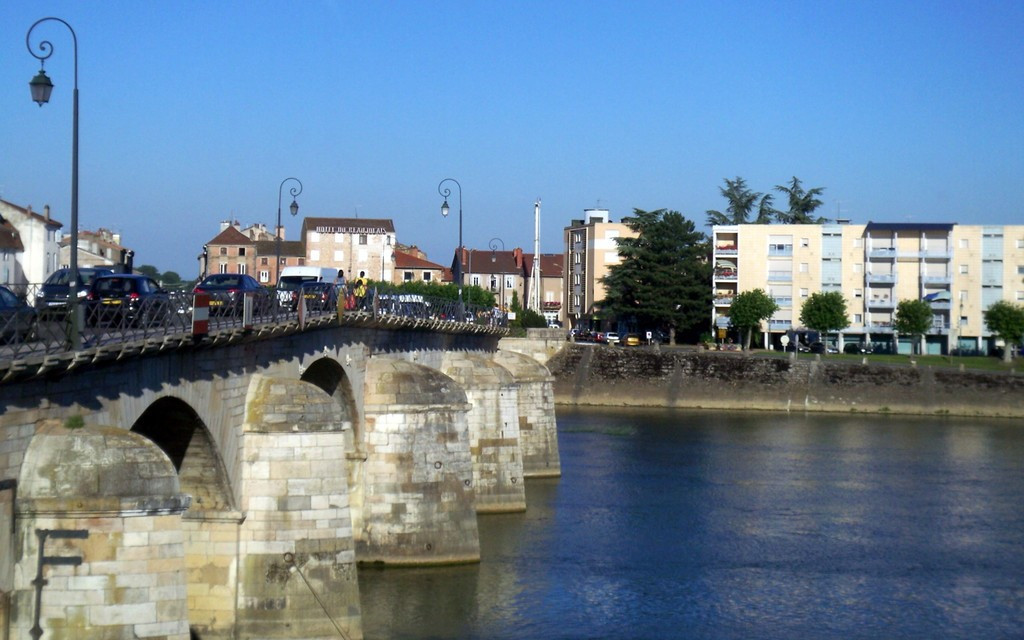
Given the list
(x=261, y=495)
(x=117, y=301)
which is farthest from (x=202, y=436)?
(x=117, y=301)

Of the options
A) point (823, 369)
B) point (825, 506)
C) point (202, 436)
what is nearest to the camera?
point (202, 436)

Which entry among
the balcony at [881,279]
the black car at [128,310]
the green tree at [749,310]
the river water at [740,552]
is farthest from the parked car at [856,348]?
the black car at [128,310]

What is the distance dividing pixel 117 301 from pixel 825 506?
3228 centimetres

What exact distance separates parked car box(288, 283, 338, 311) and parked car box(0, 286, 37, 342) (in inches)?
465

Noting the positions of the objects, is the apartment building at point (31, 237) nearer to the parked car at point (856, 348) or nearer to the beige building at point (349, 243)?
the beige building at point (349, 243)

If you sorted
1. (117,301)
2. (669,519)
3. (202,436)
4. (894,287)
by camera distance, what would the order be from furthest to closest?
1. (894,287)
2. (669,519)
3. (202,436)
4. (117,301)

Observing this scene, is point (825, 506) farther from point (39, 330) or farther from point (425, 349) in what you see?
point (39, 330)

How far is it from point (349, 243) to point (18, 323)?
86.0m

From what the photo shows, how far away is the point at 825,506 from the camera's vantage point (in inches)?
1843

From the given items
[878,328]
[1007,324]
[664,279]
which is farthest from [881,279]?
[664,279]

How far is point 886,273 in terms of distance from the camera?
352 feet

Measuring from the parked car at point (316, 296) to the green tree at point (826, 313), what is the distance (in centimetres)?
7429

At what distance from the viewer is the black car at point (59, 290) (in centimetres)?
1767

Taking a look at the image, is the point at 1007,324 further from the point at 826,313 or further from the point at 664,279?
the point at 664,279
